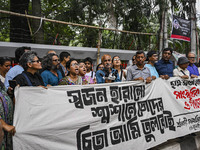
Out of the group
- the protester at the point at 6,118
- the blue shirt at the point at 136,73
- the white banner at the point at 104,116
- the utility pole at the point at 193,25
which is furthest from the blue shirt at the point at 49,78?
the utility pole at the point at 193,25

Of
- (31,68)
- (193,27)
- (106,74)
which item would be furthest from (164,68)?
(193,27)

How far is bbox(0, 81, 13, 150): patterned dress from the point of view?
6.54 ft

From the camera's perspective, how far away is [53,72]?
137 inches

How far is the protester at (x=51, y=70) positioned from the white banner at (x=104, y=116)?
757mm

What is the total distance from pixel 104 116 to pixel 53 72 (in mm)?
1279

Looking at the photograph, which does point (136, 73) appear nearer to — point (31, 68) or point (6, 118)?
point (31, 68)

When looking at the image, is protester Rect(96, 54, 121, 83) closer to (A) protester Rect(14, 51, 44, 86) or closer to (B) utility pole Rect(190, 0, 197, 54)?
(A) protester Rect(14, 51, 44, 86)

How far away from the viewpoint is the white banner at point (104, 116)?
2275 millimetres

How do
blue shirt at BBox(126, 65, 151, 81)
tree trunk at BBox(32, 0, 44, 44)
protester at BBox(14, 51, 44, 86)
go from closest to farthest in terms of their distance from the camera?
protester at BBox(14, 51, 44, 86), blue shirt at BBox(126, 65, 151, 81), tree trunk at BBox(32, 0, 44, 44)

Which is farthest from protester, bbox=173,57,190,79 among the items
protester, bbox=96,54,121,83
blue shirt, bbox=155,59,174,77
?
protester, bbox=96,54,121,83

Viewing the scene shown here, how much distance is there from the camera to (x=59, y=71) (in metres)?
3.62

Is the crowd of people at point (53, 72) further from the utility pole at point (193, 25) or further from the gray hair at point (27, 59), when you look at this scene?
the utility pole at point (193, 25)

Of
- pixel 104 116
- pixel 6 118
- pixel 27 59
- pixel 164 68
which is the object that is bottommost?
pixel 104 116

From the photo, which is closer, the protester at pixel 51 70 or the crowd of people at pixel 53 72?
the crowd of people at pixel 53 72
